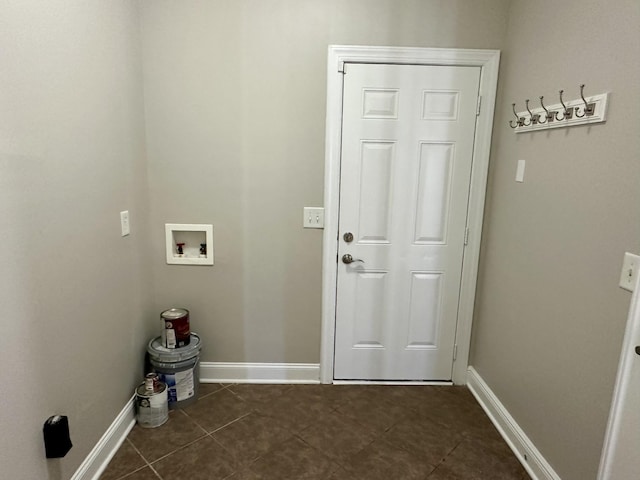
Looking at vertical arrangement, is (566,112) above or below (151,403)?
above

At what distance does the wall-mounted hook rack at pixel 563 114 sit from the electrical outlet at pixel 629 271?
55 cm

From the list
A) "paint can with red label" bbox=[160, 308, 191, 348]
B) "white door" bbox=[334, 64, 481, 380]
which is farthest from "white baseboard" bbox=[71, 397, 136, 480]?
"white door" bbox=[334, 64, 481, 380]

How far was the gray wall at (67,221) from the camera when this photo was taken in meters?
1.24

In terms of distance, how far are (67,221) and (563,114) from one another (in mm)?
2177

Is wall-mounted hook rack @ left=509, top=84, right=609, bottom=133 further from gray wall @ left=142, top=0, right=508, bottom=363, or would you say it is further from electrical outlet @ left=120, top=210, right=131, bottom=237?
electrical outlet @ left=120, top=210, right=131, bottom=237

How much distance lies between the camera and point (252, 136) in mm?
2297

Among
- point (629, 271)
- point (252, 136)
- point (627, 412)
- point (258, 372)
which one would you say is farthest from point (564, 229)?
point (258, 372)

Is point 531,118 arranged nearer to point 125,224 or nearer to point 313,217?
point 313,217

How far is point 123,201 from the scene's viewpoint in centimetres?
200

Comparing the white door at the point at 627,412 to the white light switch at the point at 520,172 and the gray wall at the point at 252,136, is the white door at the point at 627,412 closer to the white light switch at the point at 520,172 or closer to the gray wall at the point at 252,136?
the white light switch at the point at 520,172

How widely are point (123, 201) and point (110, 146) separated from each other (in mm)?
295

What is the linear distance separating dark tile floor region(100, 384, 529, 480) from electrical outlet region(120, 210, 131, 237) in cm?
110

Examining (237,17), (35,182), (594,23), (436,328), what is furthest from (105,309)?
(594,23)

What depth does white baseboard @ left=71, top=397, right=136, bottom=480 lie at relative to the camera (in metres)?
1.67
